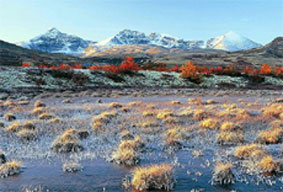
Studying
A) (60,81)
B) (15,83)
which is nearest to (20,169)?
(15,83)

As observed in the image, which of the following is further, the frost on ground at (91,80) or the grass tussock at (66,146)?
the frost on ground at (91,80)

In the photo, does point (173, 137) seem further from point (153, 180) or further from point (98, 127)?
point (153, 180)

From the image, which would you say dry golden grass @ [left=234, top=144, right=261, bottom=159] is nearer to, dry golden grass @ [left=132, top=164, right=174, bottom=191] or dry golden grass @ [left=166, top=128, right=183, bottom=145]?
dry golden grass @ [left=166, top=128, right=183, bottom=145]

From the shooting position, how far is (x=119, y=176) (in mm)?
8438

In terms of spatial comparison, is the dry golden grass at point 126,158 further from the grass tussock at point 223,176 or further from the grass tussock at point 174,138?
the grass tussock at point 223,176

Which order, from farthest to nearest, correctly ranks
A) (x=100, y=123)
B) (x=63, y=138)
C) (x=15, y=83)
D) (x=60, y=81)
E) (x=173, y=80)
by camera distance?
(x=173, y=80), (x=60, y=81), (x=15, y=83), (x=100, y=123), (x=63, y=138)

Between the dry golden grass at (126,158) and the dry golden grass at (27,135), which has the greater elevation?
the dry golden grass at (126,158)

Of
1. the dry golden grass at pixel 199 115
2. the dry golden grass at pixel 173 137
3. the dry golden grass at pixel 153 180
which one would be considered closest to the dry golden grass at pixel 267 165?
the dry golden grass at pixel 153 180

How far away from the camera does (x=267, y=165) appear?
28.2ft

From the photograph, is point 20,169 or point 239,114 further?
point 239,114

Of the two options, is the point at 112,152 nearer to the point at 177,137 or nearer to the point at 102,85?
the point at 177,137

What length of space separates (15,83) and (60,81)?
893 cm

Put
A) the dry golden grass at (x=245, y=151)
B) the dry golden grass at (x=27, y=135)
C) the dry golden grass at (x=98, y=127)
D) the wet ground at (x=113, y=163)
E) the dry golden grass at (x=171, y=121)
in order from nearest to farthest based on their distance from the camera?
the wet ground at (x=113, y=163)
the dry golden grass at (x=245, y=151)
the dry golden grass at (x=27, y=135)
the dry golden grass at (x=98, y=127)
the dry golden grass at (x=171, y=121)

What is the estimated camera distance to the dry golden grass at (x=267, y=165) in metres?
8.55
